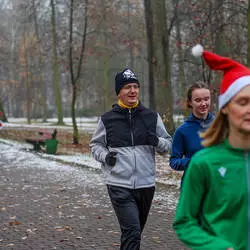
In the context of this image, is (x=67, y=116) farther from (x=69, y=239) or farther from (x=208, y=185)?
(x=208, y=185)

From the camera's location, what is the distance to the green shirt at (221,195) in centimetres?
213

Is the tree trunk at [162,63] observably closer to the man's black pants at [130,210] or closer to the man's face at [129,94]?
the man's face at [129,94]

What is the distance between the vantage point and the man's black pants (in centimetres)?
426

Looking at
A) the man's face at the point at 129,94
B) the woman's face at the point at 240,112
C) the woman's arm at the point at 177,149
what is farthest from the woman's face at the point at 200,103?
the woman's face at the point at 240,112

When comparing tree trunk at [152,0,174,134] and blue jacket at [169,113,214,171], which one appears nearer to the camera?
blue jacket at [169,113,214,171]

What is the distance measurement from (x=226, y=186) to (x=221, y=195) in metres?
0.05

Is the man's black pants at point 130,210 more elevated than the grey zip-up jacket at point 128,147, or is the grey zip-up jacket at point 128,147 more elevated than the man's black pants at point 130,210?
the grey zip-up jacket at point 128,147

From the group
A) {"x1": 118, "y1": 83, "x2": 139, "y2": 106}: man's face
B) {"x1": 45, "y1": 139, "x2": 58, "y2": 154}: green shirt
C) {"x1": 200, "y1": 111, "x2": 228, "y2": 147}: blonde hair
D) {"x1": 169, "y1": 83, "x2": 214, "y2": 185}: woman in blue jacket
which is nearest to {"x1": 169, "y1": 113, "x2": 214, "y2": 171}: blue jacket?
{"x1": 169, "y1": 83, "x2": 214, "y2": 185}: woman in blue jacket

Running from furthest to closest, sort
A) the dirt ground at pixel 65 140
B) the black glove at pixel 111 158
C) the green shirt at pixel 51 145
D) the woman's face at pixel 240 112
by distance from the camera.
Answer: the dirt ground at pixel 65 140, the green shirt at pixel 51 145, the black glove at pixel 111 158, the woman's face at pixel 240 112

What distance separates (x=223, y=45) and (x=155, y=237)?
44.8 feet

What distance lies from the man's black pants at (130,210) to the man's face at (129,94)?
2.67ft

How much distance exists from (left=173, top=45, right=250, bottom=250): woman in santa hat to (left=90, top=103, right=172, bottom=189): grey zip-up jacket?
2282 millimetres

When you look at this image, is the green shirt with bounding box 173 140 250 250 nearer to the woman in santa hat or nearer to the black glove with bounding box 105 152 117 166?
the woman in santa hat

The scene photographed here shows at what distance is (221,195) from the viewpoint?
2.16 meters
